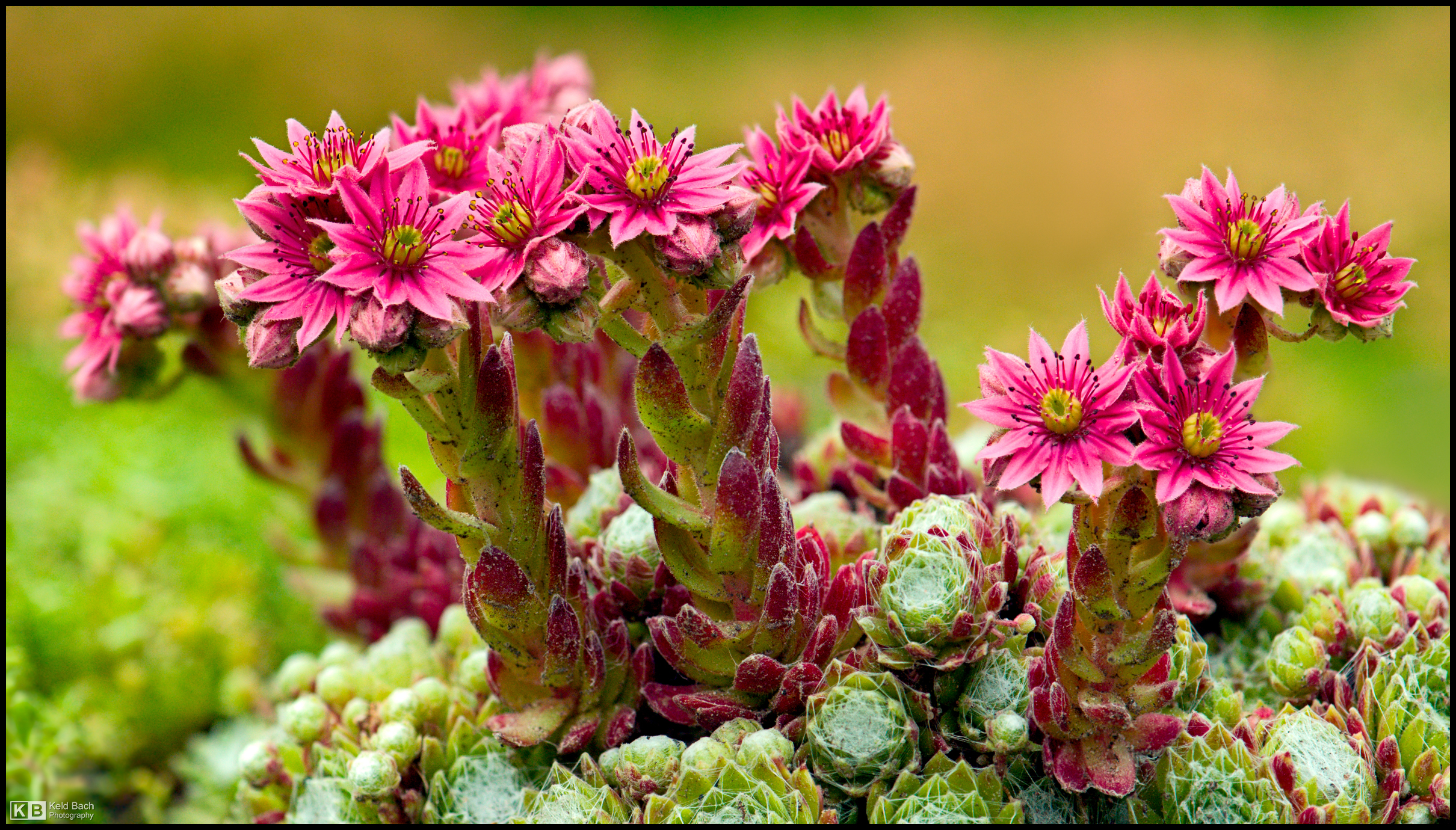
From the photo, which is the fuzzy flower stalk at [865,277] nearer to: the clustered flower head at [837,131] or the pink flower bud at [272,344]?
the clustered flower head at [837,131]

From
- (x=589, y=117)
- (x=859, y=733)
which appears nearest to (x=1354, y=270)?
(x=859, y=733)

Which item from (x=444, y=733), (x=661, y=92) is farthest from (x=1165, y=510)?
(x=661, y=92)

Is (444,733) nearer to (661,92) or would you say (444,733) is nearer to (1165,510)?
(1165,510)

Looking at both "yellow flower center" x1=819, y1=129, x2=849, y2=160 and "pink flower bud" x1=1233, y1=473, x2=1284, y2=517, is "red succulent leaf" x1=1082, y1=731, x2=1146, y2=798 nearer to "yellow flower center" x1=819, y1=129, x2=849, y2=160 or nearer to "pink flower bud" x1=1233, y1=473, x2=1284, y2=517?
"pink flower bud" x1=1233, y1=473, x2=1284, y2=517

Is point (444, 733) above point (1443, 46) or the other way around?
the other way around

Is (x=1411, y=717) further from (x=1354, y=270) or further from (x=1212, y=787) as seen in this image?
(x=1354, y=270)

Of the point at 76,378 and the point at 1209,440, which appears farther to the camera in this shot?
the point at 76,378

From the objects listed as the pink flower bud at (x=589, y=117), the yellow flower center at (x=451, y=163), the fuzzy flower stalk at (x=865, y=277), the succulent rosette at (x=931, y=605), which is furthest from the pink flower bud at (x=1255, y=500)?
the yellow flower center at (x=451, y=163)
